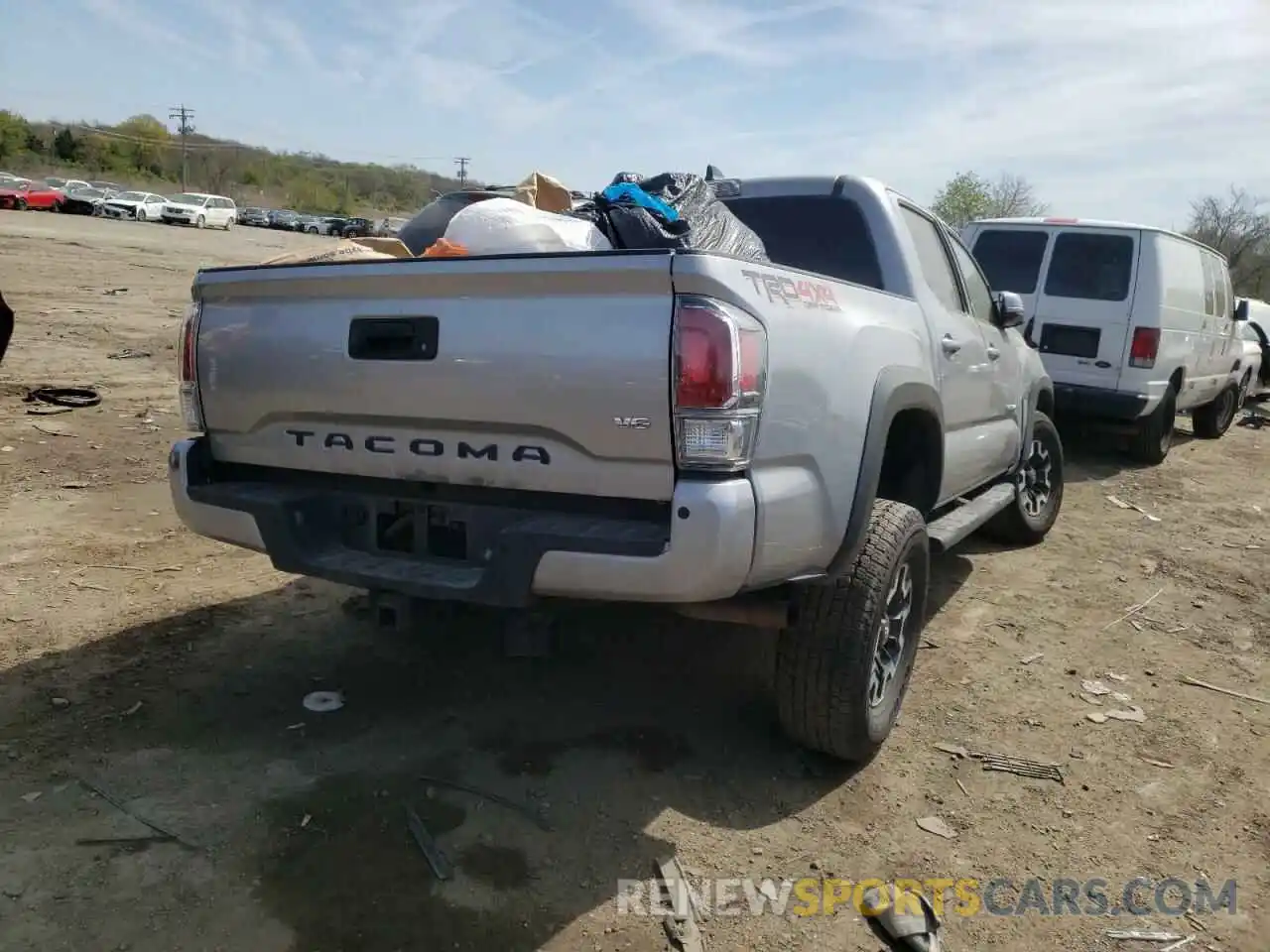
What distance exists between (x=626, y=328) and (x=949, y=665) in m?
2.61

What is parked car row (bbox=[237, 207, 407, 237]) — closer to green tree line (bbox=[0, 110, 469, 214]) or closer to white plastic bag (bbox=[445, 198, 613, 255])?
green tree line (bbox=[0, 110, 469, 214])

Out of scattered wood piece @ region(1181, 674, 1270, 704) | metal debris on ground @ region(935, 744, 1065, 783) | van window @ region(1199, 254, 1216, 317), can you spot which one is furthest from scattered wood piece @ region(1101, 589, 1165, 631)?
van window @ region(1199, 254, 1216, 317)

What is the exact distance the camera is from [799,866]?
270 centimetres

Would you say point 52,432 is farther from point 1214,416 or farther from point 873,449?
point 1214,416

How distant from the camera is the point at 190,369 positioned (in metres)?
3.18

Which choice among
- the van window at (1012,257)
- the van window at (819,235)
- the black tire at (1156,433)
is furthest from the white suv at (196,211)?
the van window at (819,235)

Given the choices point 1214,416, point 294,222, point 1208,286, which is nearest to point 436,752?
point 1208,286

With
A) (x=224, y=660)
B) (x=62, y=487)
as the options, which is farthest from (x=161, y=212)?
(x=224, y=660)

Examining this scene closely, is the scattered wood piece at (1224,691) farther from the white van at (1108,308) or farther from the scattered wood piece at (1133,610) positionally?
the white van at (1108,308)

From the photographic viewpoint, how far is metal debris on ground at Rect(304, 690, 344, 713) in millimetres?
3439

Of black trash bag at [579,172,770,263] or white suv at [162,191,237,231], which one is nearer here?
black trash bag at [579,172,770,263]

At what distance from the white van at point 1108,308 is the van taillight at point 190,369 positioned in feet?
24.0

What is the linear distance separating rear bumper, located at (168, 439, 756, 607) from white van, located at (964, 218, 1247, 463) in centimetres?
698

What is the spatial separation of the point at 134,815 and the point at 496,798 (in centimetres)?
105
